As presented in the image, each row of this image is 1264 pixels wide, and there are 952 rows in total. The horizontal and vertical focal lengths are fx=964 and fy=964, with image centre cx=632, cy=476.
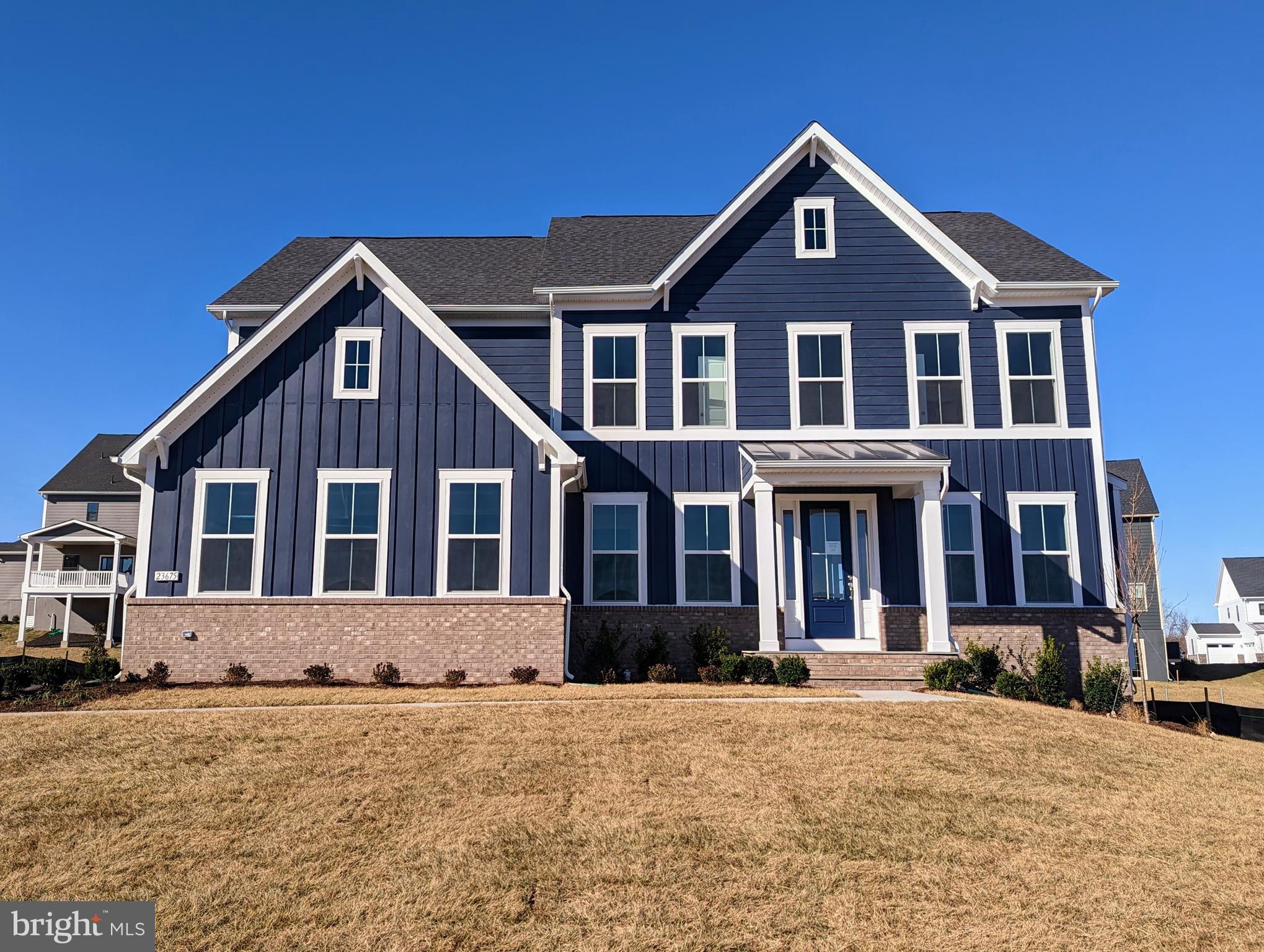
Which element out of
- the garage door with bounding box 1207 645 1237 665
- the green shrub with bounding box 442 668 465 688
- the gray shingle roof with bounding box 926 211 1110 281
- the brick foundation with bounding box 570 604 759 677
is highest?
the gray shingle roof with bounding box 926 211 1110 281

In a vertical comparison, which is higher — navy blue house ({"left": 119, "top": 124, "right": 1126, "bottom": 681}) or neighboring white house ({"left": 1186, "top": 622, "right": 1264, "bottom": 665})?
navy blue house ({"left": 119, "top": 124, "right": 1126, "bottom": 681})

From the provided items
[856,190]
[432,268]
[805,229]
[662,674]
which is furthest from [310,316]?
[856,190]

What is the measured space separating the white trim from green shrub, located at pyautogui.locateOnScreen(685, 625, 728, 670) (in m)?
3.70

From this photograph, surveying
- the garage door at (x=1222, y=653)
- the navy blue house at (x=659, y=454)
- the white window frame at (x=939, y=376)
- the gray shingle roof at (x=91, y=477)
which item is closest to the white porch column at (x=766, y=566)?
the navy blue house at (x=659, y=454)

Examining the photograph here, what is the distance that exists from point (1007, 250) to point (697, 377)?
7389mm

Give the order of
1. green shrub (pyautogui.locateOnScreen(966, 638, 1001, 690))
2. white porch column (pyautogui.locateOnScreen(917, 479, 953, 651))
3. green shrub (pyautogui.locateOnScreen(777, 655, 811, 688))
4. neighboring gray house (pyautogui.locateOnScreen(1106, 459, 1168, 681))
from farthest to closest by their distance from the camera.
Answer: neighboring gray house (pyautogui.locateOnScreen(1106, 459, 1168, 681))
green shrub (pyautogui.locateOnScreen(966, 638, 1001, 690))
white porch column (pyautogui.locateOnScreen(917, 479, 953, 651))
green shrub (pyautogui.locateOnScreen(777, 655, 811, 688))

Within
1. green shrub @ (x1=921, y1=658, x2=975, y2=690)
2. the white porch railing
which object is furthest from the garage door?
the white porch railing

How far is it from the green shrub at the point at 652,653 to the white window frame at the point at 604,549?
744 millimetres

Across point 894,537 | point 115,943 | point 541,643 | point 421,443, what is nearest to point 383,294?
point 421,443

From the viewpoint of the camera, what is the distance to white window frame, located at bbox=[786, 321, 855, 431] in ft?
62.5

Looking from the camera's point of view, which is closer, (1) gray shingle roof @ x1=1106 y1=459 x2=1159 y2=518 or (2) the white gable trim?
(2) the white gable trim

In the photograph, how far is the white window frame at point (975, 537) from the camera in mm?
18391

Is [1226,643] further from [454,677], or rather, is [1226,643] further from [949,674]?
[454,677]

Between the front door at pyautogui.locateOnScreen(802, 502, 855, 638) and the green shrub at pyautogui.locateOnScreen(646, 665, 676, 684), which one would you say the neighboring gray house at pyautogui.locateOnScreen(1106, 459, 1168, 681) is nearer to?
the front door at pyautogui.locateOnScreen(802, 502, 855, 638)
